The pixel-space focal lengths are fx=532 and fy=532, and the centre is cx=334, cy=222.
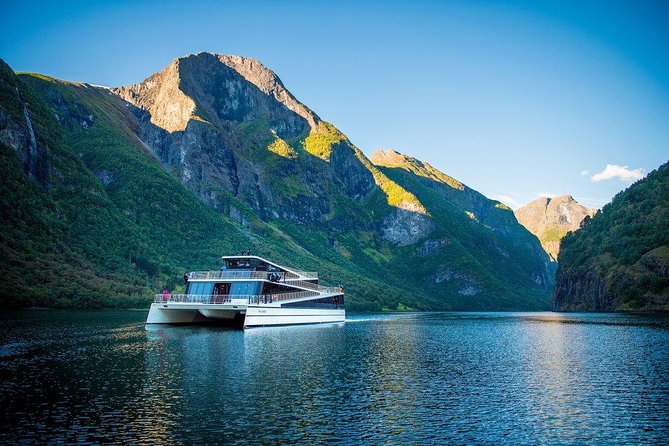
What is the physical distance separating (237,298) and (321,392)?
46046mm

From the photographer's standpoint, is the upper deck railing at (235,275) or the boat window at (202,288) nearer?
the boat window at (202,288)

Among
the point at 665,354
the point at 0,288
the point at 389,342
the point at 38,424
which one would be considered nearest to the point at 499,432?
the point at 38,424

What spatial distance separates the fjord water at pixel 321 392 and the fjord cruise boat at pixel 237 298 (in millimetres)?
17034

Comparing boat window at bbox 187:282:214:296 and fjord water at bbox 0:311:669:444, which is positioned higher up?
boat window at bbox 187:282:214:296

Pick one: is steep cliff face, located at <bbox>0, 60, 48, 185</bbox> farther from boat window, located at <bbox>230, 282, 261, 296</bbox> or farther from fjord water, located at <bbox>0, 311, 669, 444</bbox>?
fjord water, located at <bbox>0, 311, 669, 444</bbox>

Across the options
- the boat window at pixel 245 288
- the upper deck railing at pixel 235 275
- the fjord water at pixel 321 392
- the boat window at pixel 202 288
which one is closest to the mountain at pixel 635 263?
the fjord water at pixel 321 392

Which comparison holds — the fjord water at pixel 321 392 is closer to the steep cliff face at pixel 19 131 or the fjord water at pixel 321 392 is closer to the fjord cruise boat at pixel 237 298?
the fjord cruise boat at pixel 237 298

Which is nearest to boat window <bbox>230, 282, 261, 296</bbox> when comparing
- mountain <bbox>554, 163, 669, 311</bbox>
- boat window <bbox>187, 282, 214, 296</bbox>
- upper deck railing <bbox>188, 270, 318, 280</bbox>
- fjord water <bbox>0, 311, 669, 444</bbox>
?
upper deck railing <bbox>188, 270, 318, 280</bbox>

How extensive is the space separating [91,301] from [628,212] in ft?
603

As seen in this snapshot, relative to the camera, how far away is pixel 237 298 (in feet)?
251

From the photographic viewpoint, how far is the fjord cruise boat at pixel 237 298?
74481 mm

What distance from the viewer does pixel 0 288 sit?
108938mm

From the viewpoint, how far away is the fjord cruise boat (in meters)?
74.5

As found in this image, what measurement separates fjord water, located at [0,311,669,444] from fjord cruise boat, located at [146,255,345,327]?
1703 centimetres
